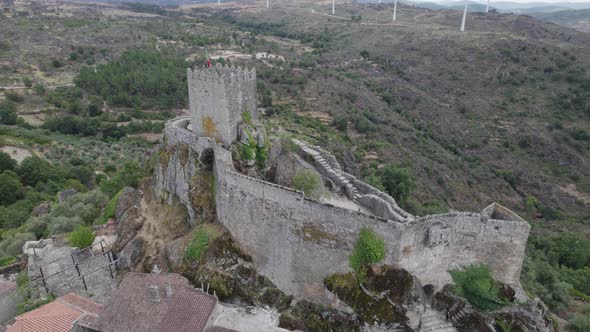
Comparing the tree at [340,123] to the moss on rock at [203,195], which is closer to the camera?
the moss on rock at [203,195]

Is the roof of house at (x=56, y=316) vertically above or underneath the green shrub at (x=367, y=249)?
underneath

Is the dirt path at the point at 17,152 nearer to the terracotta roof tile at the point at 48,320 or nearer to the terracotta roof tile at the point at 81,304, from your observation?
the terracotta roof tile at the point at 81,304

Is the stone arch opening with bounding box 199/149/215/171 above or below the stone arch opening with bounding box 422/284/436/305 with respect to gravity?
above

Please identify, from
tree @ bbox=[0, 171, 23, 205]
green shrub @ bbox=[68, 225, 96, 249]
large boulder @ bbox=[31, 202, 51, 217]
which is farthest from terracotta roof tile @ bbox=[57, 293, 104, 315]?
tree @ bbox=[0, 171, 23, 205]

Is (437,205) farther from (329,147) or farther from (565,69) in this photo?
(565,69)

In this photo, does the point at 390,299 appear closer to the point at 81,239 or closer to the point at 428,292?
the point at 428,292

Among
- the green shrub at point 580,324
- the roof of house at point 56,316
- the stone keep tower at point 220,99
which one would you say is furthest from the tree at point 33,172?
the green shrub at point 580,324

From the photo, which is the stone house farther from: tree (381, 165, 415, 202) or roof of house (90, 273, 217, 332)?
tree (381, 165, 415, 202)
